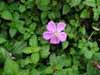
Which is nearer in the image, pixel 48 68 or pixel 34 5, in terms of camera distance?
pixel 48 68

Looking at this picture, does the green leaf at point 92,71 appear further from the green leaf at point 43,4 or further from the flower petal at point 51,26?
the green leaf at point 43,4

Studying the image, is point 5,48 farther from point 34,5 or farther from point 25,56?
point 34,5

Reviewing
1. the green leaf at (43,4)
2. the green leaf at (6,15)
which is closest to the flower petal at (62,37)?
the green leaf at (43,4)

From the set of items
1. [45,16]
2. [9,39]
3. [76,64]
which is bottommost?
[76,64]

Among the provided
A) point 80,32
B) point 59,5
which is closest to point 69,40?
point 80,32

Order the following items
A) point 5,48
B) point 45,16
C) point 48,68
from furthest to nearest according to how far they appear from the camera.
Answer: point 45,16, point 5,48, point 48,68

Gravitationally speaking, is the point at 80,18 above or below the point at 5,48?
above

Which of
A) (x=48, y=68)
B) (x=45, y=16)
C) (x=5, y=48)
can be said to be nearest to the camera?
(x=48, y=68)
